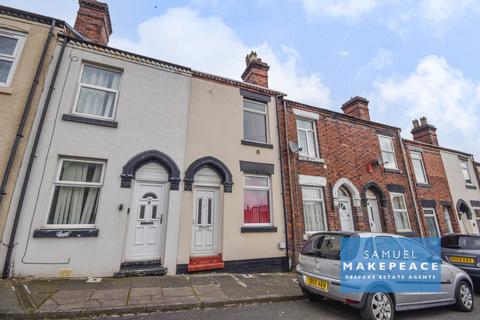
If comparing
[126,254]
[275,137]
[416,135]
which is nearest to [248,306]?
[126,254]

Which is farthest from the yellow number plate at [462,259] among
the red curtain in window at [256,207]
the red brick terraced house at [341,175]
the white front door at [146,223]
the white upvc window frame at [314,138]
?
the white front door at [146,223]

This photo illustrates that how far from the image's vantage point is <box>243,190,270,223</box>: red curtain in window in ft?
26.0

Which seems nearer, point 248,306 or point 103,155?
point 248,306

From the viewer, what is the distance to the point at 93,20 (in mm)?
7992

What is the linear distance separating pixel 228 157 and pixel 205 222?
223cm

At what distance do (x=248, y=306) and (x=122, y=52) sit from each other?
7.83 meters

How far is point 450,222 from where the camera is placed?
42.3 feet

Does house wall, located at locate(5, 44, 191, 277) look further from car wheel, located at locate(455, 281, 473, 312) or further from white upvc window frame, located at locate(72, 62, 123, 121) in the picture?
car wheel, located at locate(455, 281, 473, 312)

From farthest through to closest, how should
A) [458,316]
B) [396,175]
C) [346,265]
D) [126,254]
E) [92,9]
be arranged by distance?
[396,175] < [92,9] < [126,254] < [458,316] < [346,265]

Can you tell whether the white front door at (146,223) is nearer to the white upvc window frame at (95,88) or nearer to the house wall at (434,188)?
the white upvc window frame at (95,88)

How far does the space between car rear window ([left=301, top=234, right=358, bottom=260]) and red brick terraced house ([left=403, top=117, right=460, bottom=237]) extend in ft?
31.3

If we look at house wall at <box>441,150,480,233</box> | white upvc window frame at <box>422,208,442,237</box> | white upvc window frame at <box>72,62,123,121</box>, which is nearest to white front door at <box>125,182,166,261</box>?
white upvc window frame at <box>72,62,123,121</box>

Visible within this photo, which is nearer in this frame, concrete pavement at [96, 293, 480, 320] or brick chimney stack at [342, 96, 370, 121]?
concrete pavement at [96, 293, 480, 320]

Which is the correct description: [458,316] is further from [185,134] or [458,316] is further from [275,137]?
[185,134]
